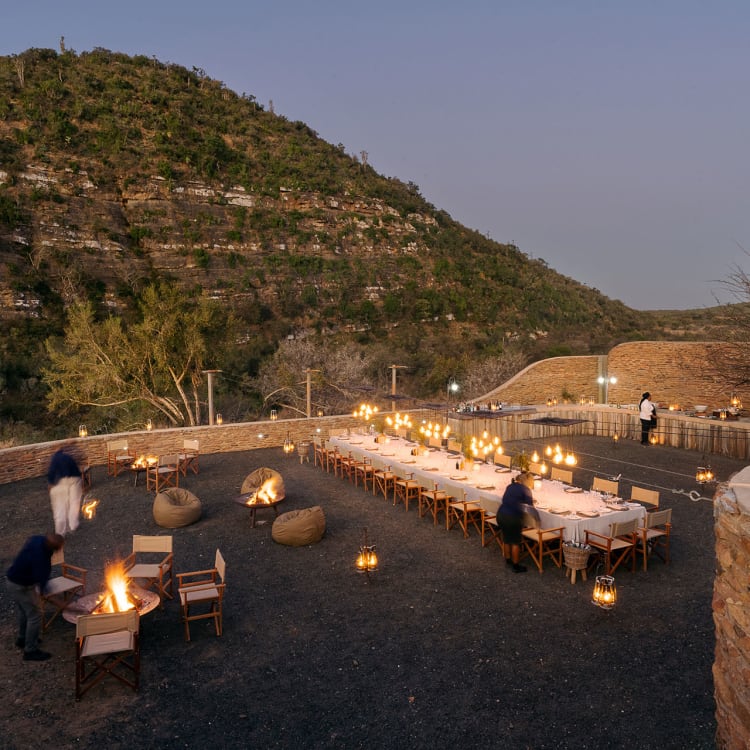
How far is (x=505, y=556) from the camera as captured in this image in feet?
28.2

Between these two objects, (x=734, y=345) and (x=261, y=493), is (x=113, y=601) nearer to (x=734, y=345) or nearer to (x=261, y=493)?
(x=261, y=493)

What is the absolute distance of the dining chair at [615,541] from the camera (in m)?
7.97

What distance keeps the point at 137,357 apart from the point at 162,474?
687 cm

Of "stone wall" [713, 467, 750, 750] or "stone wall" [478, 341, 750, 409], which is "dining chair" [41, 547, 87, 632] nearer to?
"stone wall" [713, 467, 750, 750]

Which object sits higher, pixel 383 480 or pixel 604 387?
pixel 604 387

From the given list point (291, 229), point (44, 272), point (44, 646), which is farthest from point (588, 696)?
point (291, 229)

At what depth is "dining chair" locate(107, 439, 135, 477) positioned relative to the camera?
14.6 m

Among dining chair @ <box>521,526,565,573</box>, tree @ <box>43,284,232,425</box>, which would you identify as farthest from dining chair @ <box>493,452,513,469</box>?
tree @ <box>43,284,232,425</box>

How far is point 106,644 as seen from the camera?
18.1ft

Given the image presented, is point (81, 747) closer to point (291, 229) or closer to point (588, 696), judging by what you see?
point (588, 696)

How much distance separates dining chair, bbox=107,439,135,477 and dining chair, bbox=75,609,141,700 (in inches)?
376

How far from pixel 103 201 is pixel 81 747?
4090cm

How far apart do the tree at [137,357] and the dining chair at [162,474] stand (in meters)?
6.14

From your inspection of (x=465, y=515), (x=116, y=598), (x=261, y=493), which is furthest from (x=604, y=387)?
(x=116, y=598)
